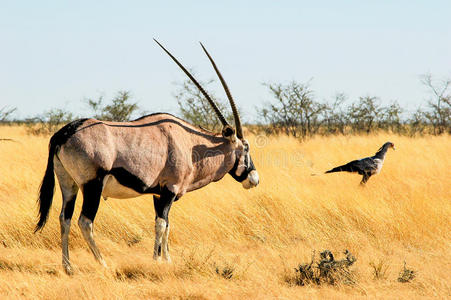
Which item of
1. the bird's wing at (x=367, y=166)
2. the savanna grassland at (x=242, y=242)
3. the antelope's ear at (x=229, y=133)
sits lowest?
the savanna grassland at (x=242, y=242)

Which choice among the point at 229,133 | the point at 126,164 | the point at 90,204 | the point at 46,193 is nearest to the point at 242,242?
the point at 229,133

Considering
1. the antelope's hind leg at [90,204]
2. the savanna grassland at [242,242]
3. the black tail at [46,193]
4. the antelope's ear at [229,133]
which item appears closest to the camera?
the savanna grassland at [242,242]

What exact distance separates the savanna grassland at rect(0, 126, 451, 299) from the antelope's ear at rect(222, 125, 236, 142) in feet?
4.44

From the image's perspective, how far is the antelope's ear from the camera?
6.43 meters

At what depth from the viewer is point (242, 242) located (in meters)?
6.86

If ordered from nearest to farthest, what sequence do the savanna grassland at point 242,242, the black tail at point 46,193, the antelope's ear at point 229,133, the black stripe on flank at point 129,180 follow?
the savanna grassland at point 242,242
the black stripe on flank at point 129,180
the black tail at point 46,193
the antelope's ear at point 229,133

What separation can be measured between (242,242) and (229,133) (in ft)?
4.91

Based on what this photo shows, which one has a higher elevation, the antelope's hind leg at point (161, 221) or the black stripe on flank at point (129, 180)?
the black stripe on flank at point (129, 180)

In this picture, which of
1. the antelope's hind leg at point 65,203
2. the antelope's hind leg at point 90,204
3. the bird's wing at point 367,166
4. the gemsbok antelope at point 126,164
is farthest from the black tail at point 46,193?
the bird's wing at point 367,166

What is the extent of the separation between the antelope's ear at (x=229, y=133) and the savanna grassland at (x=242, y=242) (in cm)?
135

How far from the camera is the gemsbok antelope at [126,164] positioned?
518cm

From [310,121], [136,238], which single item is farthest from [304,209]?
[310,121]

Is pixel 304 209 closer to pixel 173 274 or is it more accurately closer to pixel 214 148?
pixel 214 148

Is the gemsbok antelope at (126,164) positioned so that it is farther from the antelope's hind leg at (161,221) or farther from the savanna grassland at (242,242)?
the savanna grassland at (242,242)
